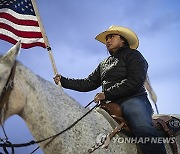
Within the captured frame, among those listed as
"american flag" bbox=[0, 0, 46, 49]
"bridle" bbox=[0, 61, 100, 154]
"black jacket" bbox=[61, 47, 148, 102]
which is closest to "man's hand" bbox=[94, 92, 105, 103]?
"black jacket" bbox=[61, 47, 148, 102]

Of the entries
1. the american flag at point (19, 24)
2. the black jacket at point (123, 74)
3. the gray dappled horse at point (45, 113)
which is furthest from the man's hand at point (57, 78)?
the gray dappled horse at point (45, 113)

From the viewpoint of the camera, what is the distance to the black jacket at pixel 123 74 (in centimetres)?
454

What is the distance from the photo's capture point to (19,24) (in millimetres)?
6590

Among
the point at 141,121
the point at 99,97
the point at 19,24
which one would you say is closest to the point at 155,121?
the point at 141,121

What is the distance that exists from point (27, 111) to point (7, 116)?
256 millimetres

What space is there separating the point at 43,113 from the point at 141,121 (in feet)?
4.49

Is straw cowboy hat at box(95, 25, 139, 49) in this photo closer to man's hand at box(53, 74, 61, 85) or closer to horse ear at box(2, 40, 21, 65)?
man's hand at box(53, 74, 61, 85)

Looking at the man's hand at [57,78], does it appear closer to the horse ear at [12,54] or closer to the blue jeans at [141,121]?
the blue jeans at [141,121]

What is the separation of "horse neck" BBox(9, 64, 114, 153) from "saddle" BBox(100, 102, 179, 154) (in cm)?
46

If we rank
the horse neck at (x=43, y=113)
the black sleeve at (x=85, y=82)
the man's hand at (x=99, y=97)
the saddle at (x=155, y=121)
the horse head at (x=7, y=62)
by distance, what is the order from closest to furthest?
the horse head at (x=7, y=62) → the horse neck at (x=43, y=113) → the saddle at (x=155, y=121) → the man's hand at (x=99, y=97) → the black sleeve at (x=85, y=82)

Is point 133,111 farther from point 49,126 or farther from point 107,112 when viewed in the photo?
point 49,126

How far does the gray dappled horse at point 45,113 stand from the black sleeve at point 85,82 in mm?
1327

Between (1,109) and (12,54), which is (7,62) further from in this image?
(1,109)

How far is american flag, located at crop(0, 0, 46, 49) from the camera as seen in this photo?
6289 millimetres
